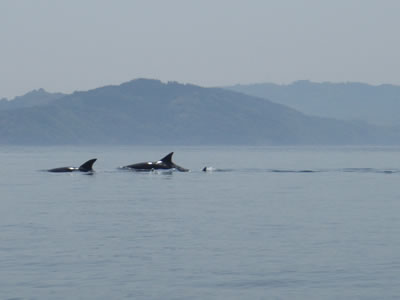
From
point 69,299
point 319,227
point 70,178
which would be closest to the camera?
point 69,299

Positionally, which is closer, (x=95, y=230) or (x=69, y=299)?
(x=69, y=299)

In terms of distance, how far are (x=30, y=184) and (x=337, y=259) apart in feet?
130

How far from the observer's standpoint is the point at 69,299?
778 inches

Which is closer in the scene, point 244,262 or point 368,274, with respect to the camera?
point 368,274

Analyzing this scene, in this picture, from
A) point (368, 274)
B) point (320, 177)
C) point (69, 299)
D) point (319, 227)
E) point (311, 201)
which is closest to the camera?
point (69, 299)

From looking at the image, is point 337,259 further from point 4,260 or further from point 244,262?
point 4,260

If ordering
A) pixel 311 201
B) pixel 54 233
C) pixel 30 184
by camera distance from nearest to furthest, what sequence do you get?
1. pixel 54 233
2. pixel 311 201
3. pixel 30 184

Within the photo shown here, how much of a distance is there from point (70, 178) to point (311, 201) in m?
28.1

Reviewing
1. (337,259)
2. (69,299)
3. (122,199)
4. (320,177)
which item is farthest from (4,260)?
(320,177)

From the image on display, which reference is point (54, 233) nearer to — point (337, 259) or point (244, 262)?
point (244, 262)

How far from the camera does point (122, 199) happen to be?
152 feet

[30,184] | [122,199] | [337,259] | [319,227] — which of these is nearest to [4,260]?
[337,259]

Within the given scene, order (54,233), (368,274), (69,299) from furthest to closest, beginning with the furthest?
A: (54,233)
(368,274)
(69,299)

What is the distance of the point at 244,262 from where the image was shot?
24406 mm
